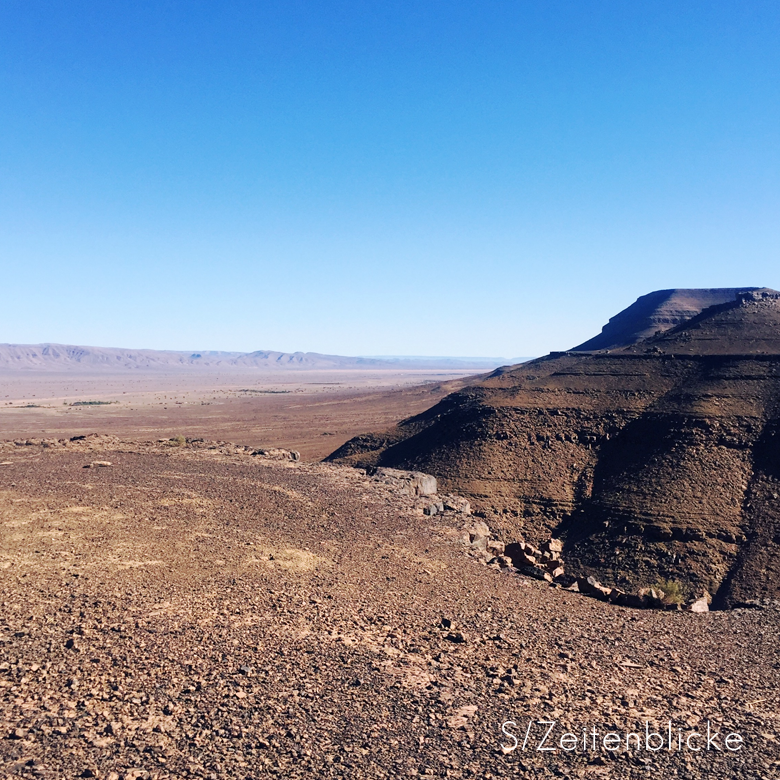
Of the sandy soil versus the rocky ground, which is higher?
the rocky ground

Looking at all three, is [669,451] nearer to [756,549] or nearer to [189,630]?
[756,549]

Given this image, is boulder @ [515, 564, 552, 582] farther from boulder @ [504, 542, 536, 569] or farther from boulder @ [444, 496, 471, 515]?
boulder @ [444, 496, 471, 515]

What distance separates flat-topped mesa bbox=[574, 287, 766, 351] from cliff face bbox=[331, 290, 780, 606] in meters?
30.9

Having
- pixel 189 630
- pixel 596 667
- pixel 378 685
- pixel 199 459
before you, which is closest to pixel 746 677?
pixel 596 667

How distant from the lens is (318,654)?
36.3 feet

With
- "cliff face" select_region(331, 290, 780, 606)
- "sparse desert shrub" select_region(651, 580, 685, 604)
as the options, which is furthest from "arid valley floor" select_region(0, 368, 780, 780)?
"cliff face" select_region(331, 290, 780, 606)

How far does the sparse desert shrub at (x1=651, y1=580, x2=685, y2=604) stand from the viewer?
65.6ft

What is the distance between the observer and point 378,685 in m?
10.2

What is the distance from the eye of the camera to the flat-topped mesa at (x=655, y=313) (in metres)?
75.2

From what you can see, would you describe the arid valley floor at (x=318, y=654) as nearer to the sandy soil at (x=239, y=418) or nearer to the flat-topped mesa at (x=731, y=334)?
the flat-topped mesa at (x=731, y=334)

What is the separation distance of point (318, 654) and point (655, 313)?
76906 mm

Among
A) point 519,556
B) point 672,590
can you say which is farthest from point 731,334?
point 519,556

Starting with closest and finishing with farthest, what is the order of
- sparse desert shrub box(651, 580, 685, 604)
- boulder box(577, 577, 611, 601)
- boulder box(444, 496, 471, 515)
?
1. boulder box(577, 577, 611, 601)
2. sparse desert shrub box(651, 580, 685, 604)
3. boulder box(444, 496, 471, 515)

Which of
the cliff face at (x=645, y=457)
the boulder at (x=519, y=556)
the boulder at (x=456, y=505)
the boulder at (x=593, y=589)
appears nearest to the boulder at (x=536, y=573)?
the boulder at (x=519, y=556)
